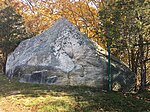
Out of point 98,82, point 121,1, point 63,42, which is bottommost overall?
point 98,82

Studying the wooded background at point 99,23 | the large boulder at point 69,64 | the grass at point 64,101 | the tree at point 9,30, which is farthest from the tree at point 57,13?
the grass at point 64,101

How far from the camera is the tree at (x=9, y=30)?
18.1 meters

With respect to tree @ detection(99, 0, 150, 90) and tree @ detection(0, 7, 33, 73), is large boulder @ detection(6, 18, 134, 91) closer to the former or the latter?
tree @ detection(99, 0, 150, 90)

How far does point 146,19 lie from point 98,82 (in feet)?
11.1

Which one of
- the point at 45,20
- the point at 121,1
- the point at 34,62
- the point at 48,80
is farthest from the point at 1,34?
the point at 121,1

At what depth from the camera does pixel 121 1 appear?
9.63 meters

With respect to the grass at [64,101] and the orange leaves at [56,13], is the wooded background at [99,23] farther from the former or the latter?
the grass at [64,101]

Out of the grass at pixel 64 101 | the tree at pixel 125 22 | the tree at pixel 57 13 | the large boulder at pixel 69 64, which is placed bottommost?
the grass at pixel 64 101

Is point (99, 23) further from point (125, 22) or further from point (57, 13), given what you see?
point (57, 13)

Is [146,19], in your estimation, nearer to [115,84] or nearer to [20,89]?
[115,84]

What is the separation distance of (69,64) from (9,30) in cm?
944

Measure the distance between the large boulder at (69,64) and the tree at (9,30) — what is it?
→ 633cm

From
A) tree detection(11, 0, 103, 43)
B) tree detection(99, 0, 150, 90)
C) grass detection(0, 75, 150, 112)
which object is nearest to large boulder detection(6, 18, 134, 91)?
grass detection(0, 75, 150, 112)

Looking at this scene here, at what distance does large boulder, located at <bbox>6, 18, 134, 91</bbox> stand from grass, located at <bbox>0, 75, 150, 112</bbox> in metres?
0.79
